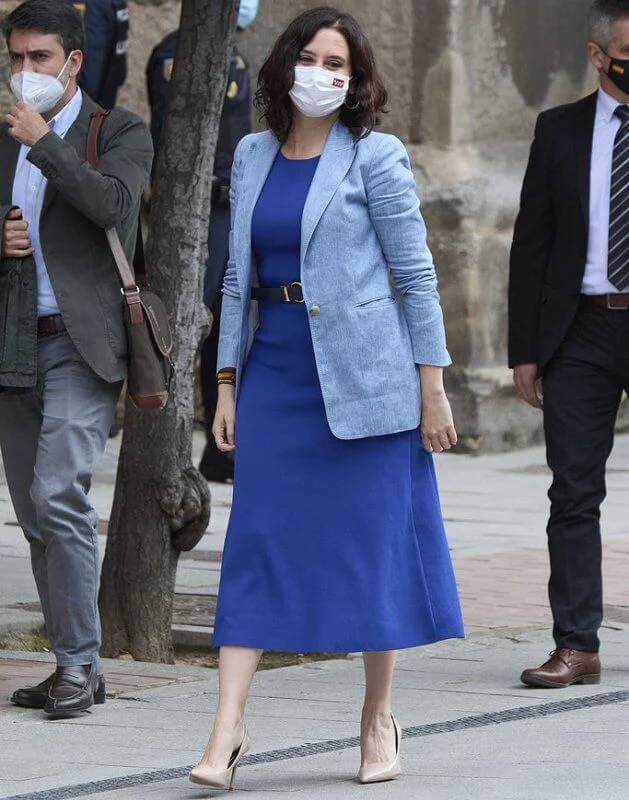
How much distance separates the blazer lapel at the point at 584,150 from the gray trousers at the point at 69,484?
1.52 metres

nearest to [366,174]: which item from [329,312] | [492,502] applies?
[329,312]

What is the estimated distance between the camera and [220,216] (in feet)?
31.8

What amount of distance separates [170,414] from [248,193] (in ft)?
6.11

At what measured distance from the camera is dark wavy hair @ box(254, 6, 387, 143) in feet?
16.1

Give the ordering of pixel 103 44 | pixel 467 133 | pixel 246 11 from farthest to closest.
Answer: pixel 467 133 < pixel 103 44 < pixel 246 11

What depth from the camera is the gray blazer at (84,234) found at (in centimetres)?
541

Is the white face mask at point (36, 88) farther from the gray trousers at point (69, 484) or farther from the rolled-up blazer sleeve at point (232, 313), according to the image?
the rolled-up blazer sleeve at point (232, 313)

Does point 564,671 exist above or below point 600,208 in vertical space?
below

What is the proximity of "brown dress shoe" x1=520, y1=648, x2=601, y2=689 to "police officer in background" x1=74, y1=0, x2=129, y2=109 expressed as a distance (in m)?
5.44

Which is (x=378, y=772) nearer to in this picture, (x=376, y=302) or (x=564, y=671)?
(x=376, y=302)

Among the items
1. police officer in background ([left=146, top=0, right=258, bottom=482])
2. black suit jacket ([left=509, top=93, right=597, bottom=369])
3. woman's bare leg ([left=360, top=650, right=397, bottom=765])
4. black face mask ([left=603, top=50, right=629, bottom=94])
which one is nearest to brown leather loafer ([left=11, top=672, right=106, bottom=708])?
woman's bare leg ([left=360, top=650, right=397, bottom=765])

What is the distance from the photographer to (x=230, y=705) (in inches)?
184

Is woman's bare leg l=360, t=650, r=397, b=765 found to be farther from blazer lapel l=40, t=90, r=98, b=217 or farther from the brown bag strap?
blazer lapel l=40, t=90, r=98, b=217

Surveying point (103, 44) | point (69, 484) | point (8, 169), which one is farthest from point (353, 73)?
point (103, 44)
